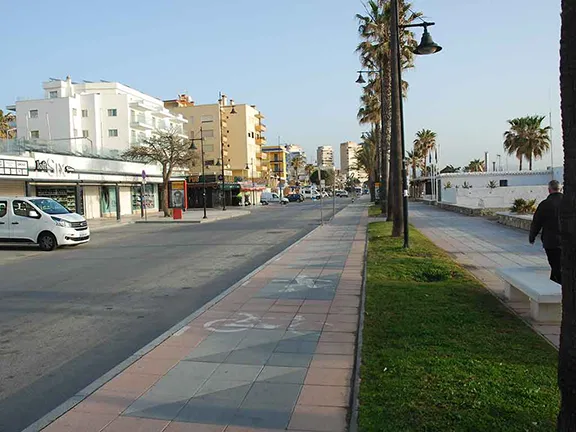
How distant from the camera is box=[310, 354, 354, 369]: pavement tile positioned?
5261 mm

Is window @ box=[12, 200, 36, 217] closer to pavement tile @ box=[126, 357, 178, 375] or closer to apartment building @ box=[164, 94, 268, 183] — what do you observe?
pavement tile @ box=[126, 357, 178, 375]

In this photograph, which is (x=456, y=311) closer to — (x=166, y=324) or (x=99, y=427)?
(x=166, y=324)

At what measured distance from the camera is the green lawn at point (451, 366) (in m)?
3.69

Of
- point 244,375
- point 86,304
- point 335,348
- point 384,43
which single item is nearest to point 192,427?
point 244,375

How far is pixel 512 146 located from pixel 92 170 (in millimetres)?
46897

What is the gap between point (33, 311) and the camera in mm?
8531

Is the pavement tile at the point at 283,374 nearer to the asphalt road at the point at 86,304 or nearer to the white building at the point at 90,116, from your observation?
the asphalt road at the point at 86,304

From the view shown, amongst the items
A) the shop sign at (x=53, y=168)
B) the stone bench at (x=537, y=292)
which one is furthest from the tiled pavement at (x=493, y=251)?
the shop sign at (x=53, y=168)

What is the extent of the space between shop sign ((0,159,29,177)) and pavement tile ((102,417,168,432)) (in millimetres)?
26106

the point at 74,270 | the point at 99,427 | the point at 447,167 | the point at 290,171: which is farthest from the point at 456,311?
the point at 290,171

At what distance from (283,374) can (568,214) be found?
10.6 feet

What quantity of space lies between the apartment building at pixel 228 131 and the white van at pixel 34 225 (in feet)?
209

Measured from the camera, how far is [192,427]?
157 inches

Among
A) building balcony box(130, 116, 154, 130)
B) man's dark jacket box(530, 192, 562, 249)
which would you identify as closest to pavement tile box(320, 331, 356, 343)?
man's dark jacket box(530, 192, 562, 249)
